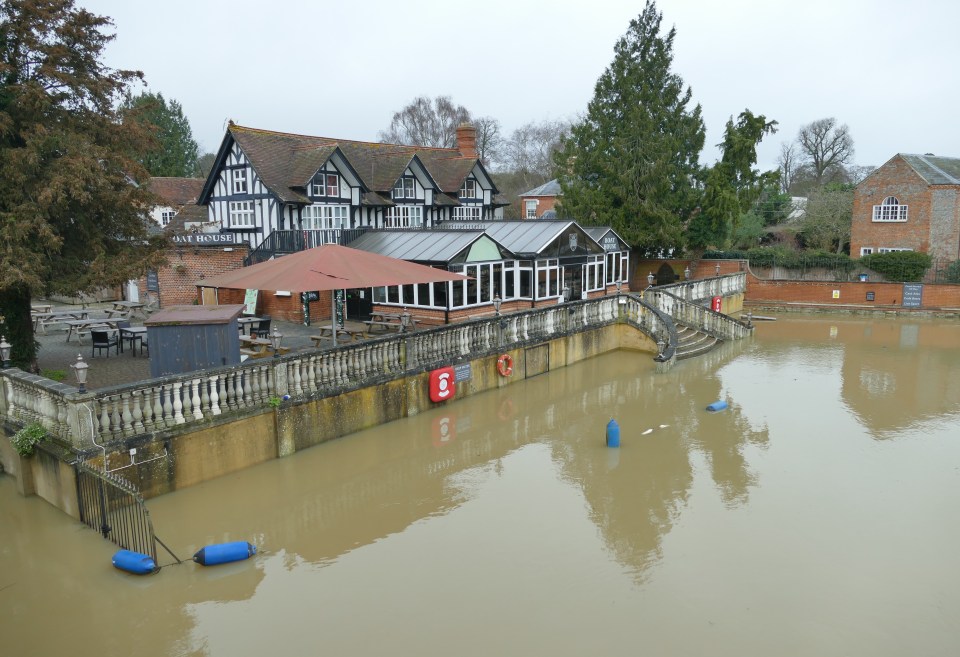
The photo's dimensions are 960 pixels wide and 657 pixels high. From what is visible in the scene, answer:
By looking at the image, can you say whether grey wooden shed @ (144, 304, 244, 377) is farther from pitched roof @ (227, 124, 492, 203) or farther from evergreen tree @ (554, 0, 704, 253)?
evergreen tree @ (554, 0, 704, 253)

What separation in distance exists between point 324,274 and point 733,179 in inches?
915

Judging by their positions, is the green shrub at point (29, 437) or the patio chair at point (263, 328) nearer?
the green shrub at point (29, 437)

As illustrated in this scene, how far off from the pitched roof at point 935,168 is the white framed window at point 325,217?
27.4 meters

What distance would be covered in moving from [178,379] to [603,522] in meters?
6.56

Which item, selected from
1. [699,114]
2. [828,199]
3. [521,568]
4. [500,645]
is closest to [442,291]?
[521,568]

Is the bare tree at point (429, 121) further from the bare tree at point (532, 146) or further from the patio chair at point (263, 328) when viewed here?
the patio chair at point (263, 328)

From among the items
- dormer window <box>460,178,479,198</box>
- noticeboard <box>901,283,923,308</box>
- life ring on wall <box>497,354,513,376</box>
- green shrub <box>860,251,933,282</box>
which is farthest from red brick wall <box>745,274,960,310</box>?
life ring on wall <box>497,354,513,376</box>

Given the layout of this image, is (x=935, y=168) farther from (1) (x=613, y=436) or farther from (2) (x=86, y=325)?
(2) (x=86, y=325)

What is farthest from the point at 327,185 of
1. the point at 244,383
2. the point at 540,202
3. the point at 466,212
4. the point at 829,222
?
the point at 829,222

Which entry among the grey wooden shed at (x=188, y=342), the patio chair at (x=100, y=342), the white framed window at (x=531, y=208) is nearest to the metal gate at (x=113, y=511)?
the grey wooden shed at (x=188, y=342)

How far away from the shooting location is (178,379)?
1020cm

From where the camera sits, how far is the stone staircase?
2117 cm

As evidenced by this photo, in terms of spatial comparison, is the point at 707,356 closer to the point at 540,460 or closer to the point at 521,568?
the point at 540,460

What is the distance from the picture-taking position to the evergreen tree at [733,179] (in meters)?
29.5
